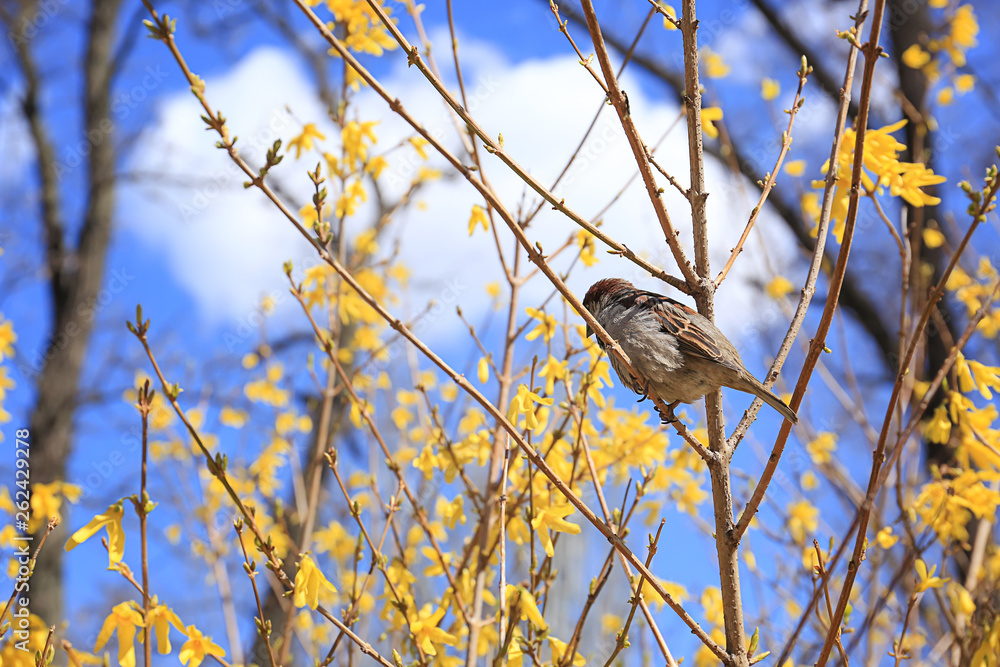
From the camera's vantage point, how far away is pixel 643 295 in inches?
101

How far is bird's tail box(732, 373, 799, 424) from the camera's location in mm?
1814

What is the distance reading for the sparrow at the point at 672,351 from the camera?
7.13 feet

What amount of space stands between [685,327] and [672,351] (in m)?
0.09

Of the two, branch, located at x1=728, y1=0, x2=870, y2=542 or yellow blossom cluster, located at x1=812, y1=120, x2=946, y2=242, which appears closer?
branch, located at x1=728, y1=0, x2=870, y2=542

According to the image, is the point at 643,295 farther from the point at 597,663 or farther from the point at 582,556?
the point at 582,556

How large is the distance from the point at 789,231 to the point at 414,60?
33.3 ft

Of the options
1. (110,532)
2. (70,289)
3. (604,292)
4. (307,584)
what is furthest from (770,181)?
(70,289)

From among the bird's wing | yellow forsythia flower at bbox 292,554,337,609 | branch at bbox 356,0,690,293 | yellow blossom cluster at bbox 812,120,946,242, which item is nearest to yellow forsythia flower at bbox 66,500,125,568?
yellow forsythia flower at bbox 292,554,337,609

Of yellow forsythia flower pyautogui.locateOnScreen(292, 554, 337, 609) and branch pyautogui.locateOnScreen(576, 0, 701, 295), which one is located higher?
branch pyautogui.locateOnScreen(576, 0, 701, 295)

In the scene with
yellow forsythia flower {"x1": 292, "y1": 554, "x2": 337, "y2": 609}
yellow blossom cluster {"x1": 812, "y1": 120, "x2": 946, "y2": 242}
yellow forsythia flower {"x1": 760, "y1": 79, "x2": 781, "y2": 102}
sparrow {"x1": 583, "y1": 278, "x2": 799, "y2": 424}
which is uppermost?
yellow forsythia flower {"x1": 760, "y1": 79, "x2": 781, "y2": 102}

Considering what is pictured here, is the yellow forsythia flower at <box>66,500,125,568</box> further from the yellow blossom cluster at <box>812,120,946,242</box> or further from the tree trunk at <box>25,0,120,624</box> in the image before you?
the tree trunk at <box>25,0,120,624</box>

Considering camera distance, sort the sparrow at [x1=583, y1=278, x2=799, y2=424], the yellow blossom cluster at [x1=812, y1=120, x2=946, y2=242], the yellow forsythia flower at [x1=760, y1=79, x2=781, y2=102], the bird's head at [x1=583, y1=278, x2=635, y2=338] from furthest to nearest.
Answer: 1. the yellow forsythia flower at [x1=760, y1=79, x2=781, y2=102]
2. the bird's head at [x1=583, y1=278, x2=635, y2=338]
3. the yellow blossom cluster at [x1=812, y1=120, x2=946, y2=242]
4. the sparrow at [x1=583, y1=278, x2=799, y2=424]

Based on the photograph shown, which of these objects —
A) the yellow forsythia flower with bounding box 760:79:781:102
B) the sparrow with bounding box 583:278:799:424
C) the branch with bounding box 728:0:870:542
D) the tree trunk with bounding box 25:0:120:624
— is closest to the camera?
the branch with bounding box 728:0:870:542

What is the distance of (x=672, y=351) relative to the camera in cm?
232
